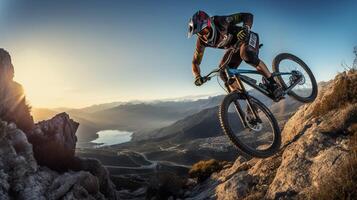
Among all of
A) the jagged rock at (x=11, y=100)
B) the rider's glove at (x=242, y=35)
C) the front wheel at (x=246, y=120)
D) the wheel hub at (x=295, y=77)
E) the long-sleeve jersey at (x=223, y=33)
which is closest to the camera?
the front wheel at (x=246, y=120)

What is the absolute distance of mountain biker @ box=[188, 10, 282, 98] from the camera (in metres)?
10.6

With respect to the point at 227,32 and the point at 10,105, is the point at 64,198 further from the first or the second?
the point at 227,32

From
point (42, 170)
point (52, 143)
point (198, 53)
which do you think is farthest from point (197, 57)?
point (52, 143)

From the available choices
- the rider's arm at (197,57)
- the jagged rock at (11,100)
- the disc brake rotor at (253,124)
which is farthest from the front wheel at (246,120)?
the jagged rock at (11,100)

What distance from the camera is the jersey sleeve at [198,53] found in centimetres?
1126

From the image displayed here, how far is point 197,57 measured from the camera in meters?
11.6

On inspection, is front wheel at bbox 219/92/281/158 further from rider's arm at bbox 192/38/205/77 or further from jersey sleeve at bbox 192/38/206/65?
jersey sleeve at bbox 192/38/206/65

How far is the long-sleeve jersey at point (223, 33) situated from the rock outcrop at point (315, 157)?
5.12m

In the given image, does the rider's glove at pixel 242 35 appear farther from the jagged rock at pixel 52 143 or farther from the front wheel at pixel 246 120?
the jagged rock at pixel 52 143

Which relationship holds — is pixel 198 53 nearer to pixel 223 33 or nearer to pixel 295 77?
pixel 223 33

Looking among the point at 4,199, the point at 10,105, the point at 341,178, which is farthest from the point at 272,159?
the point at 10,105

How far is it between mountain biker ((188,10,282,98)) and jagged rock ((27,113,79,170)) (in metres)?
31.0

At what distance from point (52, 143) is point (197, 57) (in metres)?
37.0

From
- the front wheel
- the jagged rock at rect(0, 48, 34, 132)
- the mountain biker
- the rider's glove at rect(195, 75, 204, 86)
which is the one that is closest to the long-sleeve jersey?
the mountain biker
